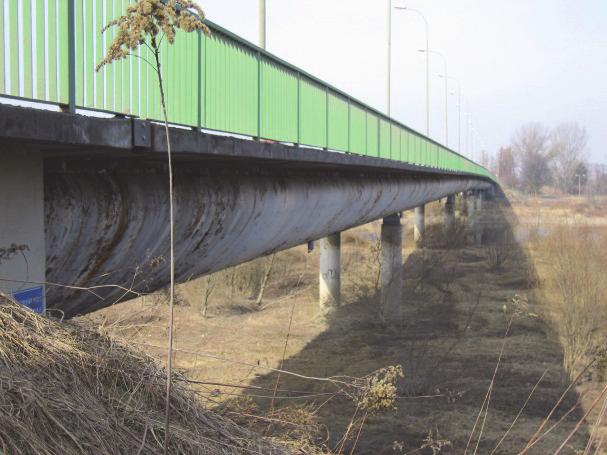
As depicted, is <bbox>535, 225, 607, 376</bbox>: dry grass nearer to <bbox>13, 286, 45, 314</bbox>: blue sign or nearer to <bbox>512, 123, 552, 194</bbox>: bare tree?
<bbox>13, 286, 45, 314</bbox>: blue sign

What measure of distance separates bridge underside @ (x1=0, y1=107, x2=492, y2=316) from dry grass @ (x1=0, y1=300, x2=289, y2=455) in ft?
2.24

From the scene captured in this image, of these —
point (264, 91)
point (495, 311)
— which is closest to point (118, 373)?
point (264, 91)

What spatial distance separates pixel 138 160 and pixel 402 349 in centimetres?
1281

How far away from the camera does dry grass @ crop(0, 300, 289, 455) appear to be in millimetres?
2422

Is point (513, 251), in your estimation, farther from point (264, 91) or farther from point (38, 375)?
point (38, 375)

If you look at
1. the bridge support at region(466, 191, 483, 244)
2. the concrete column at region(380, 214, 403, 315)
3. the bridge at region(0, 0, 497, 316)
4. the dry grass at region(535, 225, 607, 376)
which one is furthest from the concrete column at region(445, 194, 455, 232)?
the bridge at region(0, 0, 497, 316)

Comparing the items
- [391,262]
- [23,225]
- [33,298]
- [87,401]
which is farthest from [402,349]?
[87,401]

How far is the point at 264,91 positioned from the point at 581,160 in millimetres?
120596

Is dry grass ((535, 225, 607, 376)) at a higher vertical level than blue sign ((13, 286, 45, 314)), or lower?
lower

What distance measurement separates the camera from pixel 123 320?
3688 millimetres

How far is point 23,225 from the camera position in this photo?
147 inches

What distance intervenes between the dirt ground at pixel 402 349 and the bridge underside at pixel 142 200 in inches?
30.0

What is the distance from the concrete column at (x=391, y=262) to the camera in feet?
69.2

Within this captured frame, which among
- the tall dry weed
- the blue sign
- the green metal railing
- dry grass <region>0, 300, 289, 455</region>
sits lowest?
the tall dry weed
